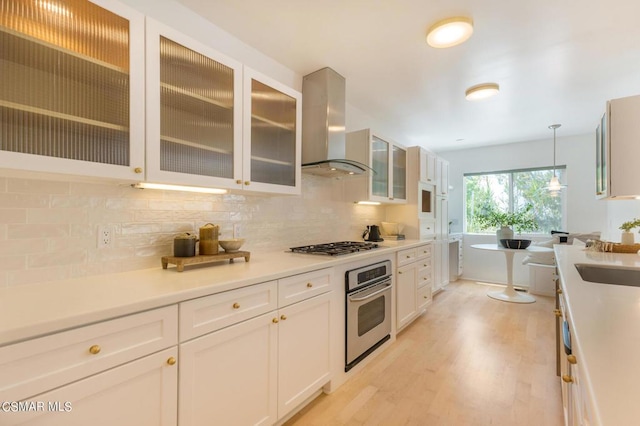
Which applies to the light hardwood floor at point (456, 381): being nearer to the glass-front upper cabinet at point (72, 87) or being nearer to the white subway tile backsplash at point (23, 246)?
the white subway tile backsplash at point (23, 246)

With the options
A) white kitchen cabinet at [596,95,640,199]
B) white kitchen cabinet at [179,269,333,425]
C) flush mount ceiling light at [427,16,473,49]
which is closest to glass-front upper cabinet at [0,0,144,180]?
white kitchen cabinet at [179,269,333,425]

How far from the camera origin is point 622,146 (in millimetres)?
1701

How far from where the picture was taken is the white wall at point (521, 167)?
15.1ft

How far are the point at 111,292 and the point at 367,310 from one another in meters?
1.79

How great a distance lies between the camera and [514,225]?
5168mm

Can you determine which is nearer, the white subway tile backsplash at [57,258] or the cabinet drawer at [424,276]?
the white subway tile backsplash at [57,258]

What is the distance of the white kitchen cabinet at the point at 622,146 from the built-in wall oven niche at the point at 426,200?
214 centimetres

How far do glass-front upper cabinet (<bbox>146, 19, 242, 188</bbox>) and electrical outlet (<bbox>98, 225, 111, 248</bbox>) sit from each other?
0.39m

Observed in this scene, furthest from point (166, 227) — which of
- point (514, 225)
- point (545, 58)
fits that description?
A: point (514, 225)

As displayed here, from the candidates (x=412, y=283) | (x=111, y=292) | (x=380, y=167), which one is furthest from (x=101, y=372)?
(x=380, y=167)

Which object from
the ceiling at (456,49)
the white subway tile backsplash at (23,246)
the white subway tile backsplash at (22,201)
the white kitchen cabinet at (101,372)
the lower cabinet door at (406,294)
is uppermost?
the ceiling at (456,49)

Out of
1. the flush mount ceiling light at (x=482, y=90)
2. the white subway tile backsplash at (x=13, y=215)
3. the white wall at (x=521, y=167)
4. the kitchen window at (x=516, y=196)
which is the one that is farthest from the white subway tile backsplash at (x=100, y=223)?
the kitchen window at (x=516, y=196)

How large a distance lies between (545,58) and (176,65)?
113 inches

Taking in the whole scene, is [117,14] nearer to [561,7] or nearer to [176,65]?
[176,65]
